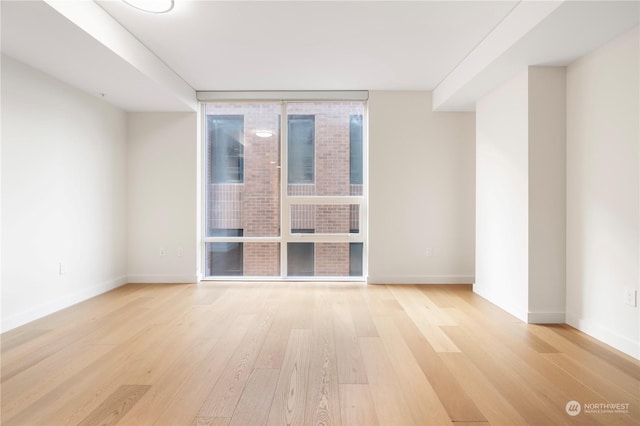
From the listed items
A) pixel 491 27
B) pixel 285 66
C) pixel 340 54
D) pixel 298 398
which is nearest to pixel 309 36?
pixel 340 54

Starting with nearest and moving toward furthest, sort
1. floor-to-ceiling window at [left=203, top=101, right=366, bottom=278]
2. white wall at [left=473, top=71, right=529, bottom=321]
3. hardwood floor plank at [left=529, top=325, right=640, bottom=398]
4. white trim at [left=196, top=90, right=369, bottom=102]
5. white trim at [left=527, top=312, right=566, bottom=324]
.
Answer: hardwood floor plank at [left=529, top=325, right=640, bottom=398], white trim at [left=527, top=312, right=566, bottom=324], white wall at [left=473, top=71, right=529, bottom=321], white trim at [left=196, top=90, right=369, bottom=102], floor-to-ceiling window at [left=203, top=101, right=366, bottom=278]

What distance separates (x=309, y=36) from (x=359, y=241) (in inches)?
107

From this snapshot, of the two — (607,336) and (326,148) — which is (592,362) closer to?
(607,336)

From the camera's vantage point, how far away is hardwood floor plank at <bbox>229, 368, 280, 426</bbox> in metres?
1.60

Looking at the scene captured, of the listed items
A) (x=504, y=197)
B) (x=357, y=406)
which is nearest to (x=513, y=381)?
(x=357, y=406)

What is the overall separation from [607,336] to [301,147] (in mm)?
3802

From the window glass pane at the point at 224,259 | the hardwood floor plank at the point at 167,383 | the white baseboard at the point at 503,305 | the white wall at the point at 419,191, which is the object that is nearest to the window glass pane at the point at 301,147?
the white wall at the point at 419,191

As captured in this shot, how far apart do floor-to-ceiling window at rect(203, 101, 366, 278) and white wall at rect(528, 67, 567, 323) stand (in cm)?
214

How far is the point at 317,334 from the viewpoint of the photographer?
2.69m

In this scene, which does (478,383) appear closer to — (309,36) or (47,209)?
(309,36)

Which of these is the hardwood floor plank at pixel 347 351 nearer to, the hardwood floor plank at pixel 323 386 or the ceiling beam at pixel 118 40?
the hardwood floor plank at pixel 323 386

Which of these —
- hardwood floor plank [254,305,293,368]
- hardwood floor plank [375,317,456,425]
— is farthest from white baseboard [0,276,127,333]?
hardwood floor plank [375,317,456,425]

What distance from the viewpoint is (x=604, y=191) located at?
2578 mm

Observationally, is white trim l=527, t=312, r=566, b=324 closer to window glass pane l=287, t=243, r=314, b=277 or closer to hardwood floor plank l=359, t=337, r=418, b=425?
hardwood floor plank l=359, t=337, r=418, b=425
